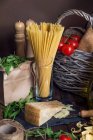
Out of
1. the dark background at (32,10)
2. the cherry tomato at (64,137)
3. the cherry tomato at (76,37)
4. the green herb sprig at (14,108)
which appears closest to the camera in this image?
the cherry tomato at (64,137)

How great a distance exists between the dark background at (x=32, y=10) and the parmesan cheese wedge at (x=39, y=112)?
41cm

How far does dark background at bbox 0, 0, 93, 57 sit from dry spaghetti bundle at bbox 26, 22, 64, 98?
0.26 metres

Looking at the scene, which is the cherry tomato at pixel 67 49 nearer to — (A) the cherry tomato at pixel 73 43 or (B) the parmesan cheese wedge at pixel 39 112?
(A) the cherry tomato at pixel 73 43

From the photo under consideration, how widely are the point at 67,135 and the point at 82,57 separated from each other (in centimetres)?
27

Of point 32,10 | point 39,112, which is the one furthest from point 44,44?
point 32,10

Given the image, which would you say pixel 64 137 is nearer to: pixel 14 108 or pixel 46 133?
pixel 46 133

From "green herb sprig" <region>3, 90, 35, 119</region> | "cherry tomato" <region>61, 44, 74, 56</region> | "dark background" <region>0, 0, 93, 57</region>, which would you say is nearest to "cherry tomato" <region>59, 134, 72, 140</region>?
"green herb sprig" <region>3, 90, 35, 119</region>

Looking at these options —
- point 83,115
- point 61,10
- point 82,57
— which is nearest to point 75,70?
point 82,57

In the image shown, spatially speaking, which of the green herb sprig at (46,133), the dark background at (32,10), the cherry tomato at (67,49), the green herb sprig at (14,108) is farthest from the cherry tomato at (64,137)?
the dark background at (32,10)

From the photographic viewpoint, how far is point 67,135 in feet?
A: 2.97

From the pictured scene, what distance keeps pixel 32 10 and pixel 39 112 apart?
0.48 meters

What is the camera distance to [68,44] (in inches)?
41.8

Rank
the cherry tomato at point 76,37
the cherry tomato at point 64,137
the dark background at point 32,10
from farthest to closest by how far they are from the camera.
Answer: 1. the dark background at point 32,10
2. the cherry tomato at point 76,37
3. the cherry tomato at point 64,137

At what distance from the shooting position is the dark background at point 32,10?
50.1 inches
